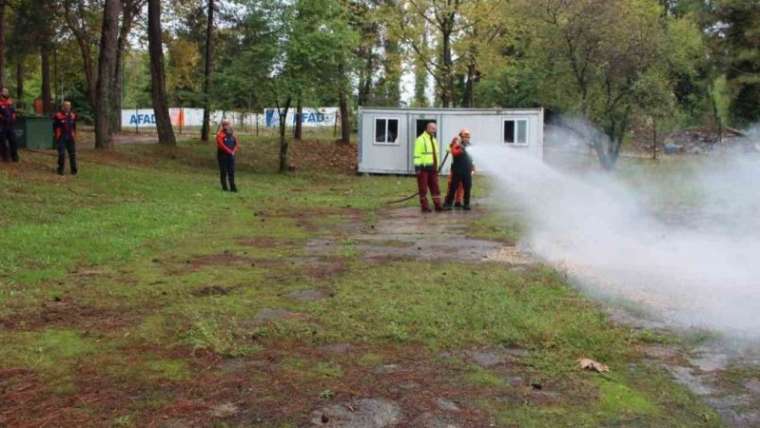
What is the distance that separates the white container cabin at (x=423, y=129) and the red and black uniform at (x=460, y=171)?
9.76 meters

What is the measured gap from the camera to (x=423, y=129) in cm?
2705

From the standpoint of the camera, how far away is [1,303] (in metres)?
6.85

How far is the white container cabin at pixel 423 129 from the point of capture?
2627 cm

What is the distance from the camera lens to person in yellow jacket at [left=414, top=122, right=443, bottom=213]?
617 inches

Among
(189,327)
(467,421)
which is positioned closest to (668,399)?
(467,421)

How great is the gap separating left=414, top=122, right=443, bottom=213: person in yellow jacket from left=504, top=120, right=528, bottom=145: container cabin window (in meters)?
10.8

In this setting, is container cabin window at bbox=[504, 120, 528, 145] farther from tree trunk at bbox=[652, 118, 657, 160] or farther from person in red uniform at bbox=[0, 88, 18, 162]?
person in red uniform at bbox=[0, 88, 18, 162]

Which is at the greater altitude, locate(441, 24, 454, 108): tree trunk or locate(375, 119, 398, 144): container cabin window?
locate(441, 24, 454, 108): tree trunk

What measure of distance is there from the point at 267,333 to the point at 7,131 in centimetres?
1485

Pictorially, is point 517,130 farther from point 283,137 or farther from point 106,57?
point 106,57

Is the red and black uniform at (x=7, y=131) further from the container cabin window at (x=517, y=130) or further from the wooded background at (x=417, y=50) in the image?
the container cabin window at (x=517, y=130)

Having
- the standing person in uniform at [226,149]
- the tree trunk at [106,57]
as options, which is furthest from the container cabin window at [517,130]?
the tree trunk at [106,57]

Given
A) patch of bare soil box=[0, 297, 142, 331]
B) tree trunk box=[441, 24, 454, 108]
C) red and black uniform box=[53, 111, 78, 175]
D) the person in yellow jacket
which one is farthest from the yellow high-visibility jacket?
tree trunk box=[441, 24, 454, 108]

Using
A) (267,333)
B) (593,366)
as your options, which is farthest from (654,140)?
(267,333)
